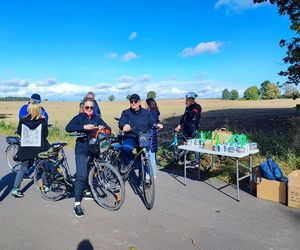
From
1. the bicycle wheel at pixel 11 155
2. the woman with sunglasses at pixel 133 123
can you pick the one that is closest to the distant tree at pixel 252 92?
the bicycle wheel at pixel 11 155

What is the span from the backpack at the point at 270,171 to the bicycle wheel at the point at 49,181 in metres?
3.69

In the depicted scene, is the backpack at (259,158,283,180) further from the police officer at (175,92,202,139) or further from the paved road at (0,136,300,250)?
the police officer at (175,92,202,139)

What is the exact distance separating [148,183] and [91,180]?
1002 millimetres

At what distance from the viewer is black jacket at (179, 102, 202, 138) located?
7930 millimetres

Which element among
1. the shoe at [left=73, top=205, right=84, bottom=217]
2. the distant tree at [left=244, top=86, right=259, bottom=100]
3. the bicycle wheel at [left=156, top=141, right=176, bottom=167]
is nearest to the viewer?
the shoe at [left=73, top=205, right=84, bottom=217]

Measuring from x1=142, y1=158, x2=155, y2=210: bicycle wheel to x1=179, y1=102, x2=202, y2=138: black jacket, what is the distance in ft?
10.3

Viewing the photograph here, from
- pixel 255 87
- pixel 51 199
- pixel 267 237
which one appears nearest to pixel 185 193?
pixel 267 237

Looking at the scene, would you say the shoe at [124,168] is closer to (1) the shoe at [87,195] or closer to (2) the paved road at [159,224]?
(2) the paved road at [159,224]

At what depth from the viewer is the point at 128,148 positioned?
5766 mm

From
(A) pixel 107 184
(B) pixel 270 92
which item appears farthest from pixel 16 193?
(B) pixel 270 92

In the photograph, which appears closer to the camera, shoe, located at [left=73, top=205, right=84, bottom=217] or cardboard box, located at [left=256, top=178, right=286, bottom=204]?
shoe, located at [left=73, top=205, right=84, bottom=217]

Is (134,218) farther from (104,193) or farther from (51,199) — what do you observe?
(51,199)

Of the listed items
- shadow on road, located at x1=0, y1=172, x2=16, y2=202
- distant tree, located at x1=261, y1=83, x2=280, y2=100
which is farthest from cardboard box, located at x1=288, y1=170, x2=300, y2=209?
distant tree, located at x1=261, y1=83, x2=280, y2=100

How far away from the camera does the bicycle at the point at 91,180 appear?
5.00 m
